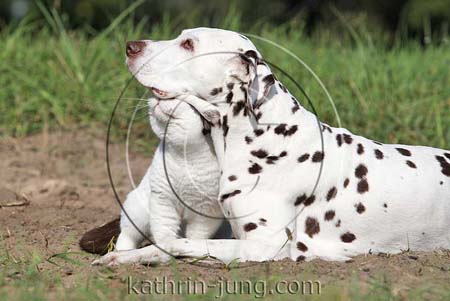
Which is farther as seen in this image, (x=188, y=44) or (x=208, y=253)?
(x=188, y=44)

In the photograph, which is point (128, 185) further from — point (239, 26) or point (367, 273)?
point (367, 273)

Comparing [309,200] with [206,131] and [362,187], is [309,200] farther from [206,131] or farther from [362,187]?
[206,131]

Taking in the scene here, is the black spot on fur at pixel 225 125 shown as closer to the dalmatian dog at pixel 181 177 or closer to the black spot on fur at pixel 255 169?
the dalmatian dog at pixel 181 177

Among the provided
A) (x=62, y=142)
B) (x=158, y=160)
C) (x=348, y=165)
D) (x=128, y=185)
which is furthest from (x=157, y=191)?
(x=62, y=142)

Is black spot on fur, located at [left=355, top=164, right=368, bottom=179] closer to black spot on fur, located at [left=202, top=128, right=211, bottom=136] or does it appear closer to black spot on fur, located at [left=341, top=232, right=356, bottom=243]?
black spot on fur, located at [left=341, top=232, right=356, bottom=243]

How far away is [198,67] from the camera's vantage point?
4309 millimetres

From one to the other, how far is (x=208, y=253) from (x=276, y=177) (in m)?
0.53

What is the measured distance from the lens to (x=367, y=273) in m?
3.99

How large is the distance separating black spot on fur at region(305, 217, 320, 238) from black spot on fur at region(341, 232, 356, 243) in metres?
0.14

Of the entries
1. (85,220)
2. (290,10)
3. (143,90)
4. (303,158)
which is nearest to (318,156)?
(303,158)

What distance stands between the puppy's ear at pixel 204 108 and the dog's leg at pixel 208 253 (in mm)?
642

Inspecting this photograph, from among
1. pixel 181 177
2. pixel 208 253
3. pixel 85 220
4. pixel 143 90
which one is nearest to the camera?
pixel 208 253

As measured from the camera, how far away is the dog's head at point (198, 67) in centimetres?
430

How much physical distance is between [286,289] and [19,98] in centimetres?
436
